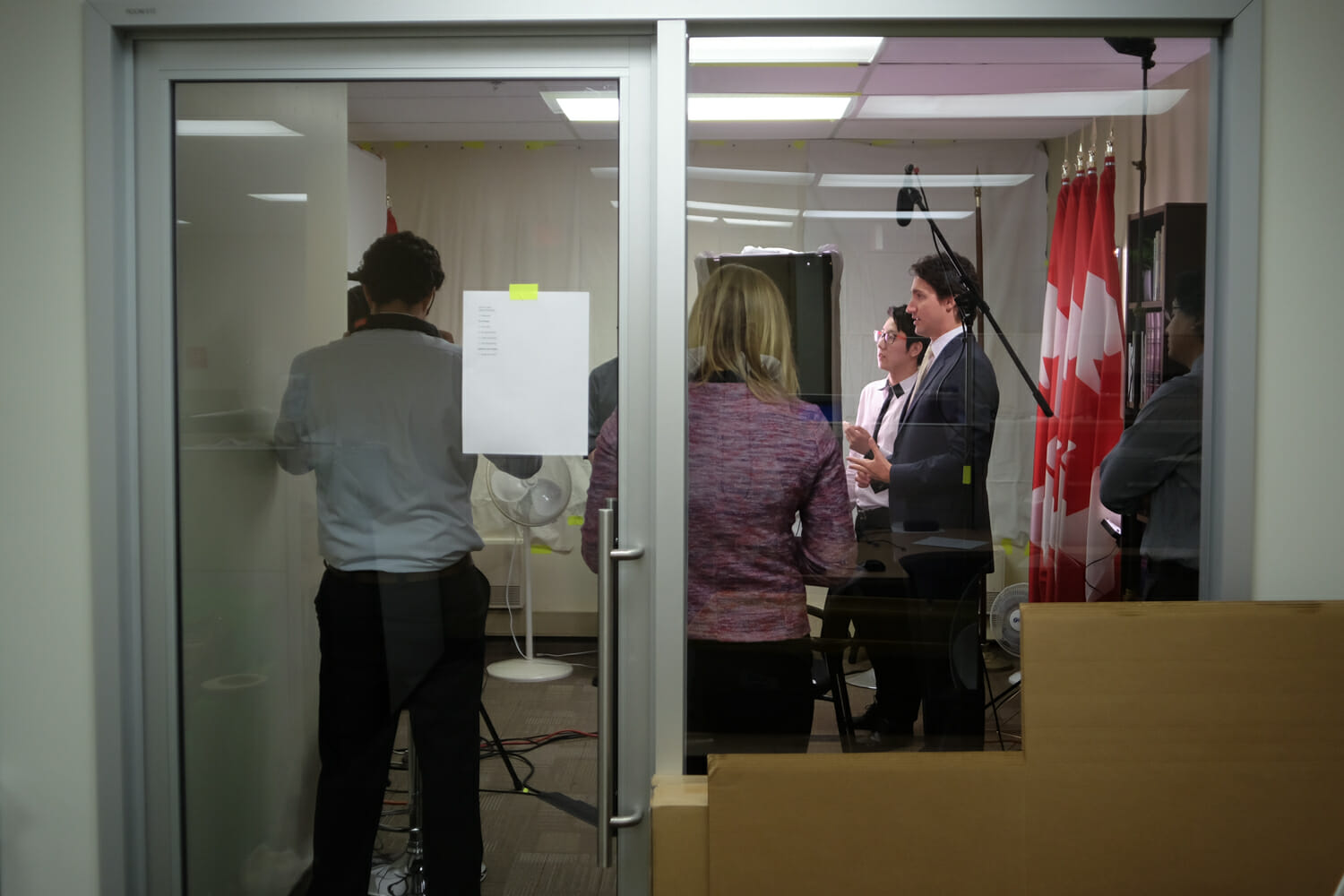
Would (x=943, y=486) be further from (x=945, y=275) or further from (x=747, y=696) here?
(x=747, y=696)

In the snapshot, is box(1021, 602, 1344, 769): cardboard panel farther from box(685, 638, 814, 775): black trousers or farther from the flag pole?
the flag pole

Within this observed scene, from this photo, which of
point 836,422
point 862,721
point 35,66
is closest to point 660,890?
point 862,721

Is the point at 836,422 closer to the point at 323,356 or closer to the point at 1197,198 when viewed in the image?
the point at 1197,198

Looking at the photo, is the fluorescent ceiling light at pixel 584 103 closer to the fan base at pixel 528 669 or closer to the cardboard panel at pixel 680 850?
the fan base at pixel 528 669

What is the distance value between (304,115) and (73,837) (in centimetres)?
148

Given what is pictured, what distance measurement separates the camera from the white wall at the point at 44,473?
1810 millimetres

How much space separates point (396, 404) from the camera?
6.20 feet

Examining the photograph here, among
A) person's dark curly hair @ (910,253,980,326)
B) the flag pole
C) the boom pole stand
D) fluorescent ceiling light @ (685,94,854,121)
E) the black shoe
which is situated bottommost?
the boom pole stand

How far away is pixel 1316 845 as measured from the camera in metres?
1.67

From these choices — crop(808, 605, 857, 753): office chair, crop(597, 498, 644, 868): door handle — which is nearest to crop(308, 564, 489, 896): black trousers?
crop(597, 498, 644, 868): door handle

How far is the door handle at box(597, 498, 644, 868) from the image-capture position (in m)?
1.85

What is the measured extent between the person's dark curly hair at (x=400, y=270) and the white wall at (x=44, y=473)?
53 centimetres

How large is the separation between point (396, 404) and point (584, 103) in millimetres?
689

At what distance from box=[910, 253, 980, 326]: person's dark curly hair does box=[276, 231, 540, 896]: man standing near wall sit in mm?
827
